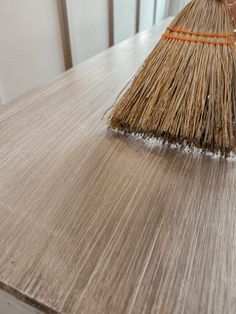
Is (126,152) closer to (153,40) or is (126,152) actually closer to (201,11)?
(201,11)

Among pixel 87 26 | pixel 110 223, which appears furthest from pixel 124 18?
pixel 110 223

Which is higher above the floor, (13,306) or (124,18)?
(124,18)

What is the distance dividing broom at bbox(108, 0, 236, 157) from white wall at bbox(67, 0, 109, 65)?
2.46ft

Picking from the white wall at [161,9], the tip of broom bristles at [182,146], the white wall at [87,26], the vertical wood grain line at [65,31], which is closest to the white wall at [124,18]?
the white wall at [87,26]

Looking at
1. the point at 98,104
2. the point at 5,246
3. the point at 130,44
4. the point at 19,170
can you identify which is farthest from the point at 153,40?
the point at 5,246

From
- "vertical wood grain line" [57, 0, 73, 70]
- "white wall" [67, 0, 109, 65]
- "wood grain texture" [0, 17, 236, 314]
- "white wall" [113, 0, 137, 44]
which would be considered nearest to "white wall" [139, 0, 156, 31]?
"white wall" [113, 0, 137, 44]

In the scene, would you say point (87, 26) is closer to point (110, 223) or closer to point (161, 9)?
point (110, 223)

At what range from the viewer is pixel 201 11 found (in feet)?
1.49

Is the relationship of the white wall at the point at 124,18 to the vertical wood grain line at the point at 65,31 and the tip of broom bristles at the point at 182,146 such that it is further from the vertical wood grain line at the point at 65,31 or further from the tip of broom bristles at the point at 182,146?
the tip of broom bristles at the point at 182,146

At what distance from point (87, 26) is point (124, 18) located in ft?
1.46

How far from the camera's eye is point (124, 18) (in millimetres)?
1534

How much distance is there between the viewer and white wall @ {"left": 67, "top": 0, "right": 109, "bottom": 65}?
1.08 metres

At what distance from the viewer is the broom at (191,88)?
39 centimetres

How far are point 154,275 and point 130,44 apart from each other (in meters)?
0.97
